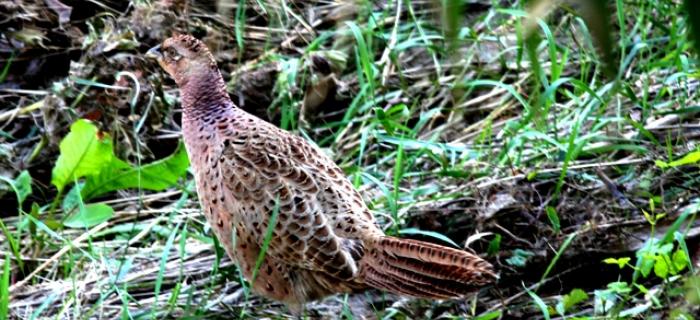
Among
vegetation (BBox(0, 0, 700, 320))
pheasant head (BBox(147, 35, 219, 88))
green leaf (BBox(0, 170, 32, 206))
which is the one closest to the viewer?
vegetation (BBox(0, 0, 700, 320))

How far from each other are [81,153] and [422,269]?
1.69 metres

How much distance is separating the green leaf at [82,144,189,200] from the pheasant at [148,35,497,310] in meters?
0.52

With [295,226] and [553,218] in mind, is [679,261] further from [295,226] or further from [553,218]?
[295,226]

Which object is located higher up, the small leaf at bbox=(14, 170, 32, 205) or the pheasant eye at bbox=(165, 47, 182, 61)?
the pheasant eye at bbox=(165, 47, 182, 61)

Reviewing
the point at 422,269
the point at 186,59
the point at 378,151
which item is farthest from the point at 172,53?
the point at 422,269

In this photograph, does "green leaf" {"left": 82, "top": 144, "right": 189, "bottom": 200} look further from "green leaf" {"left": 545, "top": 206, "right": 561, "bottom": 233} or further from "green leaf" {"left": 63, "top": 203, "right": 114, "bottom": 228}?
"green leaf" {"left": 545, "top": 206, "right": 561, "bottom": 233}

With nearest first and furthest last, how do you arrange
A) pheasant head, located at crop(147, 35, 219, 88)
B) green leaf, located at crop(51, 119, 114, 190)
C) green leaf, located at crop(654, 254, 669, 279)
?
green leaf, located at crop(654, 254, 669, 279)
pheasant head, located at crop(147, 35, 219, 88)
green leaf, located at crop(51, 119, 114, 190)

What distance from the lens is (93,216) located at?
445 cm

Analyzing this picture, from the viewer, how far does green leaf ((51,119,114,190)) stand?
4398 mm

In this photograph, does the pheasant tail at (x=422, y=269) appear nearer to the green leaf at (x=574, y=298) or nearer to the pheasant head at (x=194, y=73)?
the green leaf at (x=574, y=298)

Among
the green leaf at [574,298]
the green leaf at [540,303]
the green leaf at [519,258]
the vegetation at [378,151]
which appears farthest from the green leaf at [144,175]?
the green leaf at [574,298]

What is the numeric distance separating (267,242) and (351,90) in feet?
6.20

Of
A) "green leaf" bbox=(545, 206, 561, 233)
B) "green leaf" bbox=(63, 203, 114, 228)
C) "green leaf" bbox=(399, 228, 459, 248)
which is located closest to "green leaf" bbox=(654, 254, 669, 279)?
"green leaf" bbox=(545, 206, 561, 233)

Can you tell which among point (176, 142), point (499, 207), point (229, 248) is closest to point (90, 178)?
point (176, 142)
